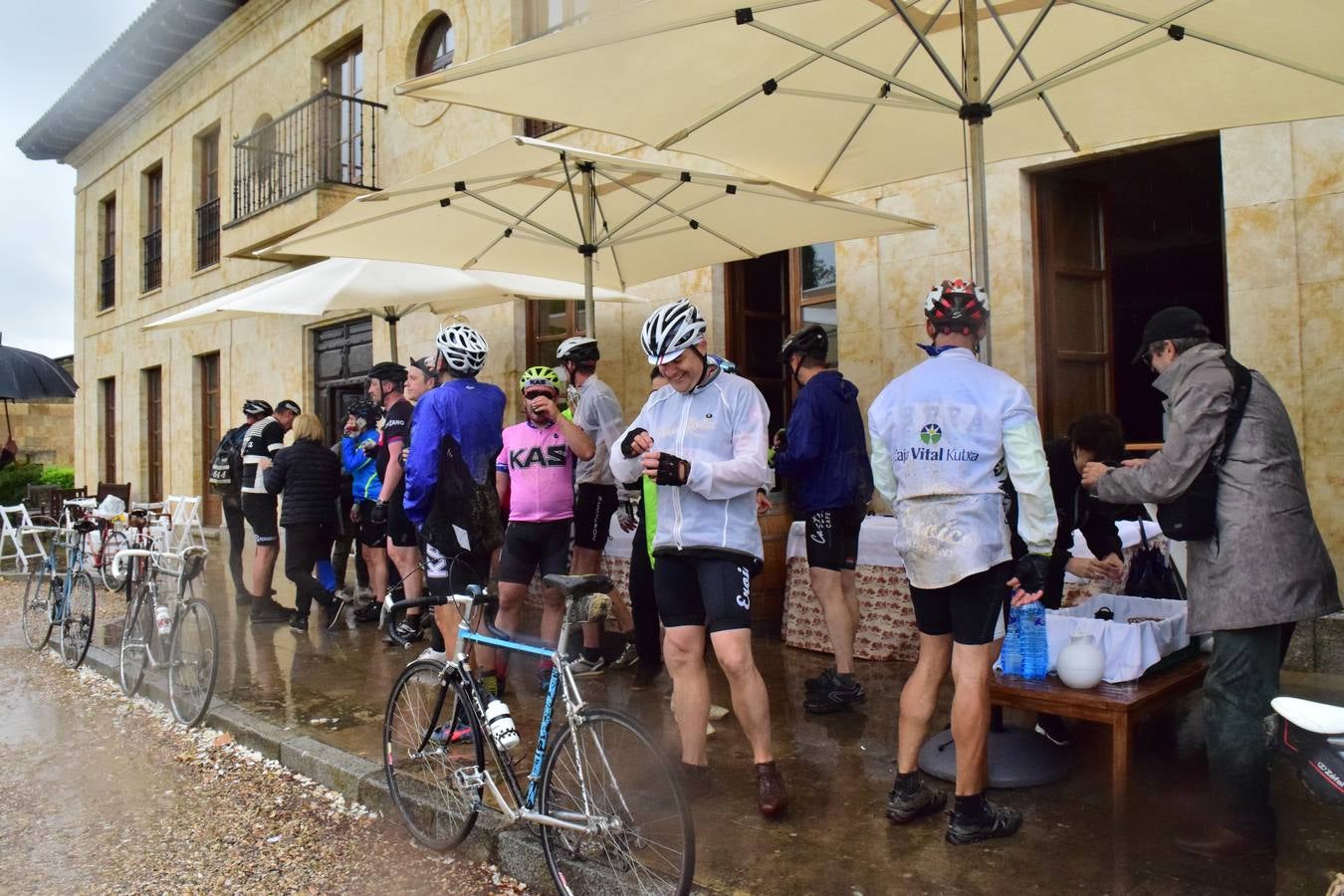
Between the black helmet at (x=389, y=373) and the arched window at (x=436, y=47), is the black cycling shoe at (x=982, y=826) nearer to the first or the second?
the black helmet at (x=389, y=373)

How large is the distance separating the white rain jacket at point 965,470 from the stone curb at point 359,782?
4.31 feet

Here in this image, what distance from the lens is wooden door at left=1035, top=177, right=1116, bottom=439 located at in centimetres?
645

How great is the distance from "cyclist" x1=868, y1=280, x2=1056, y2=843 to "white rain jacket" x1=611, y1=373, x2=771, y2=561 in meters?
0.52

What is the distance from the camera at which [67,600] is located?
7.16m

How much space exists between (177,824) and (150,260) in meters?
16.9

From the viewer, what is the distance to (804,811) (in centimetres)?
357

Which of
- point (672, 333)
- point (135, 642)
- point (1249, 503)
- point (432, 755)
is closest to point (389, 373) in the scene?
point (135, 642)

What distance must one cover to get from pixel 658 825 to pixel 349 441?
5665 mm

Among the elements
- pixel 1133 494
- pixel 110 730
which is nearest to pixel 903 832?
pixel 1133 494

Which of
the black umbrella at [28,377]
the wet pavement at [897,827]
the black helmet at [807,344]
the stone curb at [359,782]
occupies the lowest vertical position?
the stone curb at [359,782]

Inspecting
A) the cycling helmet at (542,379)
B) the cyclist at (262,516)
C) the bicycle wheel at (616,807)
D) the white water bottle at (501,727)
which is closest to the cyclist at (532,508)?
the cycling helmet at (542,379)

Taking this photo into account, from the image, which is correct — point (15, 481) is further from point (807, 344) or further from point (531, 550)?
point (807, 344)

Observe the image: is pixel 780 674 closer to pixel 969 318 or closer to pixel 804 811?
pixel 804 811

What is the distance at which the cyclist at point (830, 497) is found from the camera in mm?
4762
